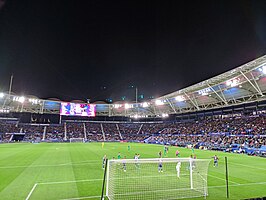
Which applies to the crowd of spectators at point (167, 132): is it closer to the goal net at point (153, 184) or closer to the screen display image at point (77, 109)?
the screen display image at point (77, 109)

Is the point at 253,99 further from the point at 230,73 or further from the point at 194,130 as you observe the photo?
the point at 194,130

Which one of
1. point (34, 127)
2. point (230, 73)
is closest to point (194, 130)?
point (230, 73)

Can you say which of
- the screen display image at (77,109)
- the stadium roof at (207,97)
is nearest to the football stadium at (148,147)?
the stadium roof at (207,97)

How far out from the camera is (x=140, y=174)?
1800 cm

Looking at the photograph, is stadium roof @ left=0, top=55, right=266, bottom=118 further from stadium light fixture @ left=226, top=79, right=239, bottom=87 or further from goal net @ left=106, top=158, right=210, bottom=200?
goal net @ left=106, top=158, right=210, bottom=200

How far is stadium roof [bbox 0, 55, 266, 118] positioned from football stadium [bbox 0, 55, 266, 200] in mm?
226

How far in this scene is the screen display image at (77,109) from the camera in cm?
7531

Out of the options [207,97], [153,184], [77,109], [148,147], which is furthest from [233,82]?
[77,109]

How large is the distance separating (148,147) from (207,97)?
21.9 metres

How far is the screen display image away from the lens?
75.3 metres

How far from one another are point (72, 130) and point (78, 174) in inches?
2756

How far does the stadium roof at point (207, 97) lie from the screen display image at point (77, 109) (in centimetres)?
463

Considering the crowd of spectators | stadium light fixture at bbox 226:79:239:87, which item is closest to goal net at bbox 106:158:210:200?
stadium light fixture at bbox 226:79:239:87

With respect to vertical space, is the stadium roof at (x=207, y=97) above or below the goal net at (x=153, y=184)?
above
